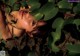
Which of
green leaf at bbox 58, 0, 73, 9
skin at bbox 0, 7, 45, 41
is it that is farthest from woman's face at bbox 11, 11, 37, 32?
green leaf at bbox 58, 0, 73, 9

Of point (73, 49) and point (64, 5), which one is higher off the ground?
point (64, 5)

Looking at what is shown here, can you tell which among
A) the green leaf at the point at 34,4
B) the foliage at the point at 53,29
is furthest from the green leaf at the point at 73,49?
the green leaf at the point at 34,4

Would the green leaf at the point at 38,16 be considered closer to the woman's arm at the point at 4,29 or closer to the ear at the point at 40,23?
the ear at the point at 40,23

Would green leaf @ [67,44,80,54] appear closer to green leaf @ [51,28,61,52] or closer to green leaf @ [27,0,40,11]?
green leaf @ [51,28,61,52]

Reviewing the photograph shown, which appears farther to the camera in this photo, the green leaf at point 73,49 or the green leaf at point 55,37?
the green leaf at point 55,37

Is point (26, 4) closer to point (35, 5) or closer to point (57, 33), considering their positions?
point (35, 5)

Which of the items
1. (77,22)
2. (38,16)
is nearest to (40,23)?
(38,16)

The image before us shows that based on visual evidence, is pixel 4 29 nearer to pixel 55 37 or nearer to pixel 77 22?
pixel 55 37
